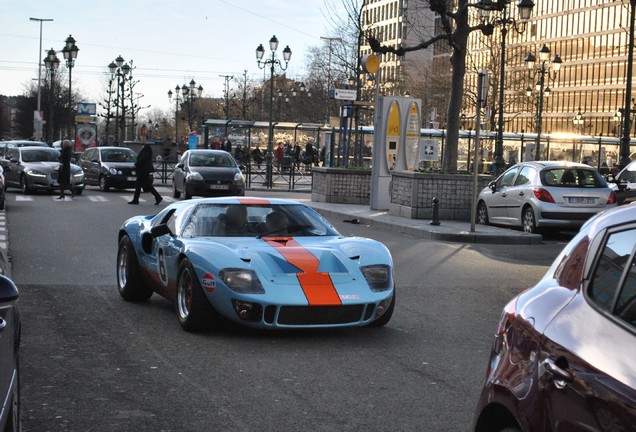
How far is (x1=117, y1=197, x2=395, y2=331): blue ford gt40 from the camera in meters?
9.23

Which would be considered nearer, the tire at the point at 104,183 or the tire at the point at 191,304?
the tire at the point at 191,304

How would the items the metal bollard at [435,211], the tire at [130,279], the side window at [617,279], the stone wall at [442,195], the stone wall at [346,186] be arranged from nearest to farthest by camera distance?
the side window at [617,279]
the tire at [130,279]
the metal bollard at [435,211]
the stone wall at [442,195]
the stone wall at [346,186]

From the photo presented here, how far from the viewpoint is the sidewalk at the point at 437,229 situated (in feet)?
69.9

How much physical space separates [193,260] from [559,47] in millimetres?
122119

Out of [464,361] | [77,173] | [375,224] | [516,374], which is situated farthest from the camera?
[77,173]

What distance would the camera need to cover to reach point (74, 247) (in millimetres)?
17844

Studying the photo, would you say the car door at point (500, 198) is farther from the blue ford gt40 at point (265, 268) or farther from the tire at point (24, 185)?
the tire at point (24, 185)

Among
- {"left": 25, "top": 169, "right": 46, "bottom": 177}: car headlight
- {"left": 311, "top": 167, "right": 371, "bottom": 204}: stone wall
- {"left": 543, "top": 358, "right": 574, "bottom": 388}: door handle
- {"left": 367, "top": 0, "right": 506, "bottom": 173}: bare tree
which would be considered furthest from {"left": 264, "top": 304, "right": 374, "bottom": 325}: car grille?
{"left": 25, "top": 169, "right": 46, "bottom": 177}: car headlight

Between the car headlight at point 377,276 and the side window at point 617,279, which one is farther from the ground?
the side window at point 617,279

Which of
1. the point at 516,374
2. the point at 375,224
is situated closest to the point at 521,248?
the point at 375,224

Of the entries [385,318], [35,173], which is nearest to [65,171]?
[35,173]

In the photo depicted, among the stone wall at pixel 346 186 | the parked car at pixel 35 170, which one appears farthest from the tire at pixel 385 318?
the parked car at pixel 35 170

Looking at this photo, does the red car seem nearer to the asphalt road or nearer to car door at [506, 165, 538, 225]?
Result: the asphalt road

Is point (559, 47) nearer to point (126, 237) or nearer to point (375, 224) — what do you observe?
point (375, 224)
